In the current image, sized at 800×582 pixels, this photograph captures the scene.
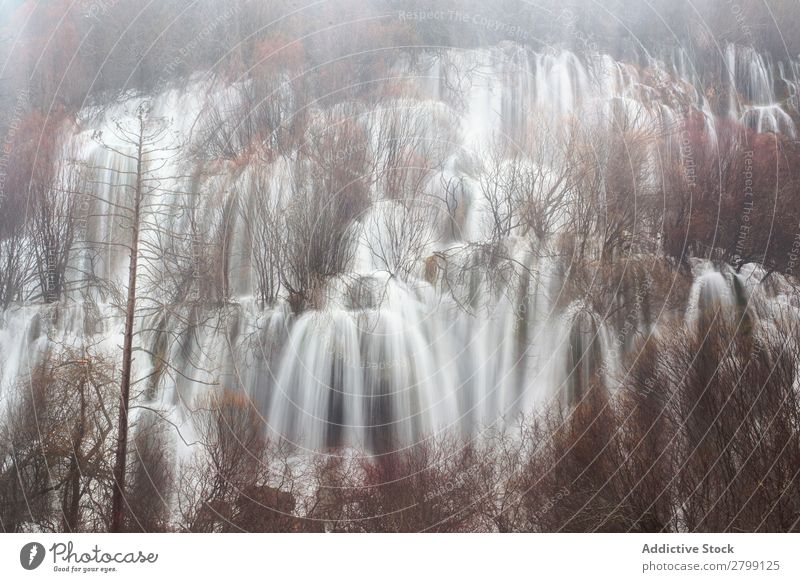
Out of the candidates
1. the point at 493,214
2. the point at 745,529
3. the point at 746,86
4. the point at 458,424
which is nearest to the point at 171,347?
the point at 458,424

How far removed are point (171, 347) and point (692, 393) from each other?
3.56 metres

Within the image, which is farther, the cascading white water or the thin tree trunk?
the cascading white water

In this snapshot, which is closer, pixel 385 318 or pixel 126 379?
pixel 126 379

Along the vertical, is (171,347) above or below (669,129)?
below

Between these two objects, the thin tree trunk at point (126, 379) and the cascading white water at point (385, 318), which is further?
the cascading white water at point (385, 318)

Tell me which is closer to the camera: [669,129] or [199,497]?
[199,497]

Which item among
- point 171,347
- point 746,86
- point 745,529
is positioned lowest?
point 745,529

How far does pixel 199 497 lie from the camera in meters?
4.50

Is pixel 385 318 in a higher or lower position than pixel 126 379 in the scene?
higher

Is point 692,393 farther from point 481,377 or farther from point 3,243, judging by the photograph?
point 3,243

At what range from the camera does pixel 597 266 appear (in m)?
4.70

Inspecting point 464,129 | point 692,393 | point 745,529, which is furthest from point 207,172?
point 745,529

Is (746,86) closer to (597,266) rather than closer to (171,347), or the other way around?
(597,266)

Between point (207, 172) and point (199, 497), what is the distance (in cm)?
222
